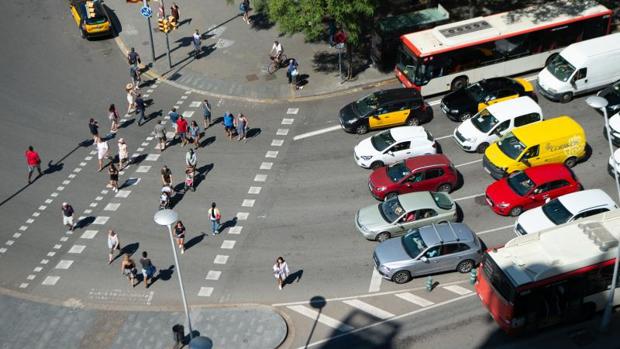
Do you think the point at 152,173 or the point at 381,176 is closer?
the point at 381,176

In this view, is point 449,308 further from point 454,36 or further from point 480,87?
point 454,36

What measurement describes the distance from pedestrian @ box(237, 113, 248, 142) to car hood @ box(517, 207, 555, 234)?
14.8 metres

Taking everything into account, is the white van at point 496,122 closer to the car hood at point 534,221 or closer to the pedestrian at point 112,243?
the car hood at point 534,221

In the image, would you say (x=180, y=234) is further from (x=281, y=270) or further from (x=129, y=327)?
(x=281, y=270)

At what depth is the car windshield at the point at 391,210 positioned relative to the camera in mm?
31391

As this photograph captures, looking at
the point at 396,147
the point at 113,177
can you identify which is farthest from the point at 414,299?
the point at 113,177

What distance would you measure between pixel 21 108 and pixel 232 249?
17549mm

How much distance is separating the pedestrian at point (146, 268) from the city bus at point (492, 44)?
17.4m

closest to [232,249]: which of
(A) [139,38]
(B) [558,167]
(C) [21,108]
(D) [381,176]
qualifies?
(D) [381,176]

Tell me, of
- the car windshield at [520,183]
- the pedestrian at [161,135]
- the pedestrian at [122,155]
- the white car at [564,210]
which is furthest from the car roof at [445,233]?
the pedestrian at [122,155]

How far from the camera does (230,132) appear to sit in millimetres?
39500

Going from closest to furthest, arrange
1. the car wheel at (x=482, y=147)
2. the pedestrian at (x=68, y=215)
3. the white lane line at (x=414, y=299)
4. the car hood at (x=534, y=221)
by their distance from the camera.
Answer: the white lane line at (x=414, y=299) → the car hood at (x=534, y=221) → the pedestrian at (x=68, y=215) → the car wheel at (x=482, y=147)

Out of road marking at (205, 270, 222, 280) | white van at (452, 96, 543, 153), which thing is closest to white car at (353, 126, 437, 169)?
white van at (452, 96, 543, 153)

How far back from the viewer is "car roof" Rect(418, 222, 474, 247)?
96.4 ft
